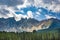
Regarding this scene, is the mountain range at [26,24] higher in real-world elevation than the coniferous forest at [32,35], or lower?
higher

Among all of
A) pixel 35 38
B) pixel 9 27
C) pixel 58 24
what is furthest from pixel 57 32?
pixel 9 27

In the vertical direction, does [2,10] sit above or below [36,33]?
above

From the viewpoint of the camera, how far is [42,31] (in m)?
5.85

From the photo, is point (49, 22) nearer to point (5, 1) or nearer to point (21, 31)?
point (21, 31)

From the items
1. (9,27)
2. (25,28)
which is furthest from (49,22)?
(9,27)

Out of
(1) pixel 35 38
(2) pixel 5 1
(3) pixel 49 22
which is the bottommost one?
(1) pixel 35 38

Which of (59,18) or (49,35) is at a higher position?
(59,18)

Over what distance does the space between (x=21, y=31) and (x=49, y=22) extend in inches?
28.5

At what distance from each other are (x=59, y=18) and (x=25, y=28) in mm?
874

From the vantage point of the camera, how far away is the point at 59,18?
5.90 meters

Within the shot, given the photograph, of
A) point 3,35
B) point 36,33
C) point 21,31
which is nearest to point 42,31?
point 36,33

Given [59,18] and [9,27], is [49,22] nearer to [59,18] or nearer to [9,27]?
[59,18]

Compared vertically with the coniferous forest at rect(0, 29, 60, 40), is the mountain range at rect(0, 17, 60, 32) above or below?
above

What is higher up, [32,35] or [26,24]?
[26,24]
